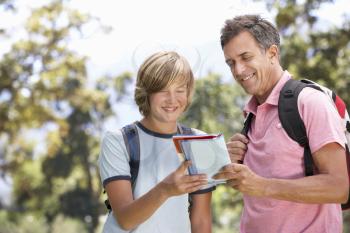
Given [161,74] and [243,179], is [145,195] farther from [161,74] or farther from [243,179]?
[161,74]

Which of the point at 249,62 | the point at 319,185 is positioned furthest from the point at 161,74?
the point at 319,185

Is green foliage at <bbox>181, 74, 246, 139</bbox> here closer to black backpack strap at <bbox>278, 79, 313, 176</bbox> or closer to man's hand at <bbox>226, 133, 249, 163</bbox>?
man's hand at <bbox>226, 133, 249, 163</bbox>

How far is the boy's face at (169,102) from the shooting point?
216cm

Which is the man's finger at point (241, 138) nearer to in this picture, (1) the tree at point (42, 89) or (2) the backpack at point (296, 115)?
(2) the backpack at point (296, 115)

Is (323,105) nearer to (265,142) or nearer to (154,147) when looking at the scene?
(265,142)

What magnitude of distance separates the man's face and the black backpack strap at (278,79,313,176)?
0.62 feet

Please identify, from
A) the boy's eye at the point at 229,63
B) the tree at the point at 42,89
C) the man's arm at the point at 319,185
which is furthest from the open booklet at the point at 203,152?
the tree at the point at 42,89

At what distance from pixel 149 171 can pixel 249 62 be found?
58 cm

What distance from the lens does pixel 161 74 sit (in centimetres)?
214

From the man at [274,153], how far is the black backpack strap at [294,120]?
20mm

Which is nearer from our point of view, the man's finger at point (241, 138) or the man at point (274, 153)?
the man at point (274, 153)

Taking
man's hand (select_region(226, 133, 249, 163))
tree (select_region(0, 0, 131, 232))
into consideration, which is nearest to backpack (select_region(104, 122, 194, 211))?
man's hand (select_region(226, 133, 249, 163))

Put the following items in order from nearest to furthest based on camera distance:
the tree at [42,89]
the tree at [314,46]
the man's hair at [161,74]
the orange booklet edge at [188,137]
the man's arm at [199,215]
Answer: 1. the orange booklet edge at [188,137]
2. the man's hair at [161,74]
3. the man's arm at [199,215]
4. the tree at [314,46]
5. the tree at [42,89]

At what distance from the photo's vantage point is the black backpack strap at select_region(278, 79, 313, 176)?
2.10 metres
